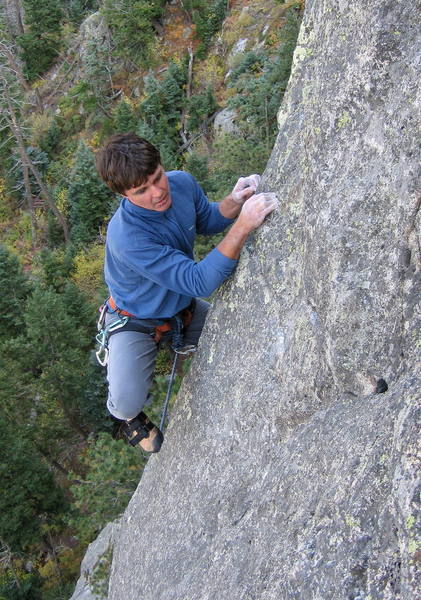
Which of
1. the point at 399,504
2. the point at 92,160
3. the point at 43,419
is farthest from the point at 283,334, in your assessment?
the point at 92,160

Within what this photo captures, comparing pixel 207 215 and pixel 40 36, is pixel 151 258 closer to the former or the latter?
pixel 207 215

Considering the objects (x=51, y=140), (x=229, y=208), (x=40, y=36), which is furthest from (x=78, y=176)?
(x=229, y=208)

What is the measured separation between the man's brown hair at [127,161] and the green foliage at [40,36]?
166 ft

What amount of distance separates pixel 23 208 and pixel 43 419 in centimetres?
2392

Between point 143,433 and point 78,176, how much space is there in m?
31.6

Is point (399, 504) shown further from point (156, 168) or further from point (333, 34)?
point (333, 34)

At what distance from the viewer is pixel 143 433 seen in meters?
5.82

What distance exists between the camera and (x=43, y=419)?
76.5ft

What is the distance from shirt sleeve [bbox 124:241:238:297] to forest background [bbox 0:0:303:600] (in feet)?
25.1

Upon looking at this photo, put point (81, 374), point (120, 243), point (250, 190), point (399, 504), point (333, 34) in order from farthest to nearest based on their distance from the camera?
point (81, 374)
point (250, 190)
point (120, 243)
point (333, 34)
point (399, 504)

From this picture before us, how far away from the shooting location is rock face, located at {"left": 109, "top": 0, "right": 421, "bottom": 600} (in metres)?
2.95

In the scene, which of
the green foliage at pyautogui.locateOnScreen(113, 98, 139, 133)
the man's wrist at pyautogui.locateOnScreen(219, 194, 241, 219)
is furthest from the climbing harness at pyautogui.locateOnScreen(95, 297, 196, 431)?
the green foliage at pyautogui.locateOnScreen(113, 98, 139, 133)

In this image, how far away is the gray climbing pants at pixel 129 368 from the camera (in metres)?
5.14

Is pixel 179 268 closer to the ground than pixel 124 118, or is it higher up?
higher up
